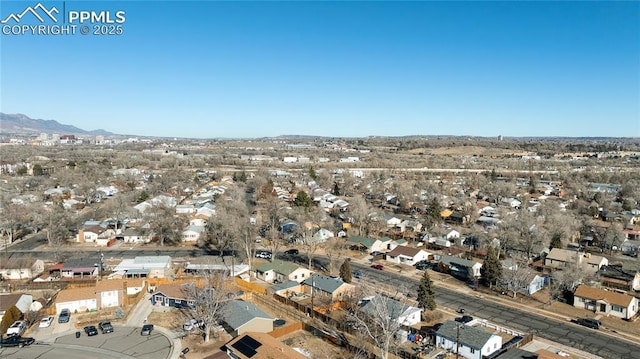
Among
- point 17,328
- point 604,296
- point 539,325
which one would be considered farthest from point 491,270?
point 17,328

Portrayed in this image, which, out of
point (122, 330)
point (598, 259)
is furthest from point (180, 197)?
point (598, 259)

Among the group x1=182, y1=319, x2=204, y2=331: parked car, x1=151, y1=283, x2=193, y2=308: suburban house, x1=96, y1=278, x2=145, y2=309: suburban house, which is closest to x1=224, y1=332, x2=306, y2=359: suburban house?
x1=182, y1=319, x2=204, y2=331: parked car

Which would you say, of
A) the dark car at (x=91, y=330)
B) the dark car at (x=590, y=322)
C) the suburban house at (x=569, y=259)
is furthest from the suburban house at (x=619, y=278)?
the dark car at (x=91, y=330)

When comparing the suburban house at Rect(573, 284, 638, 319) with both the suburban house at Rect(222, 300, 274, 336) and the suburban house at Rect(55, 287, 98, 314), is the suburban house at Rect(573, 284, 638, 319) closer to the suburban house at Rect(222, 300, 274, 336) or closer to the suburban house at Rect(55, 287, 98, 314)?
the suburban house at Rect(222, 300, 274, 336)

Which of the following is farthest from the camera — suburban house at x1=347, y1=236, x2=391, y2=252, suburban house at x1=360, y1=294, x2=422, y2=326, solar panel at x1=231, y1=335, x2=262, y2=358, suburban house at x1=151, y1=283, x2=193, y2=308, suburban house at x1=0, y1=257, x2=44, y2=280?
suburban house at x1=347, y1=236, x2=391, y2=252

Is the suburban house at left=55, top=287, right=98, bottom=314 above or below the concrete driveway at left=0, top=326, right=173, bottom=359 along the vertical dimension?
above
